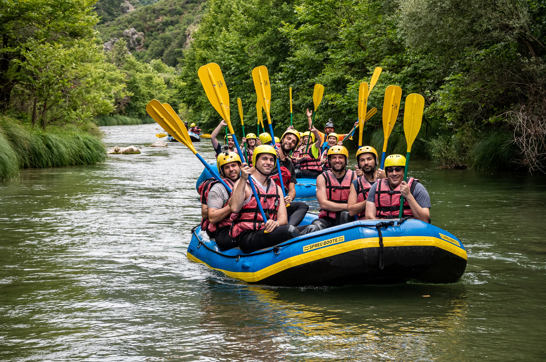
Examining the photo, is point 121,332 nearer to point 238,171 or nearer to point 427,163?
point 238,171

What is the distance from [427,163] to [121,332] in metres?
14.9

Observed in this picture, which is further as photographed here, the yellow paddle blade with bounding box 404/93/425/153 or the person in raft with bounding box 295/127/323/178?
the person in raft with bounding box 295/127/323/178

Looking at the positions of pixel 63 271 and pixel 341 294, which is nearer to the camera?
pixel 341 294

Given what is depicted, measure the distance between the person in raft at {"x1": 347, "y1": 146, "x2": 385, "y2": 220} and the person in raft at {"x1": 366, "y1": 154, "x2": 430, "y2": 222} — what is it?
0.38m

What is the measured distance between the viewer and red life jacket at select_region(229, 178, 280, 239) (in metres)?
6.08

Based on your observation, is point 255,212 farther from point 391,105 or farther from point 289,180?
point 289,180

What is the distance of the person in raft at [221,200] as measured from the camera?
6.21m

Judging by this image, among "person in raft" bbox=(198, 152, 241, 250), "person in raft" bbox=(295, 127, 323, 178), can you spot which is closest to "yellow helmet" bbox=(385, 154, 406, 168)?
"person in raft" bbox=(198, 152, 241, 250)

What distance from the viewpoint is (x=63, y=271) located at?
671 centimetres

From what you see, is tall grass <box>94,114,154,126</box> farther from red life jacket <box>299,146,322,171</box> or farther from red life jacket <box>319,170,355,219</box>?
red life jacket <box>319,170,355,219</box>

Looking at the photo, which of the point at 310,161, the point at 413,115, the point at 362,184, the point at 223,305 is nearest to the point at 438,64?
the point at 310,161

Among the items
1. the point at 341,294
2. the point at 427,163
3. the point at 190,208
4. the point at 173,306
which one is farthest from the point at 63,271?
the point at 427,163

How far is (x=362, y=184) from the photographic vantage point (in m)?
6.59

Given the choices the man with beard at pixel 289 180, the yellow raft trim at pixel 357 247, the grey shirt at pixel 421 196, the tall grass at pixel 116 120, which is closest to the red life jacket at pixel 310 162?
the man with beard at pixel 289 180
